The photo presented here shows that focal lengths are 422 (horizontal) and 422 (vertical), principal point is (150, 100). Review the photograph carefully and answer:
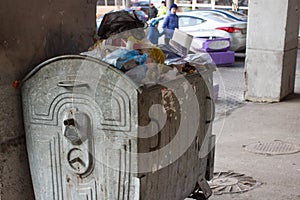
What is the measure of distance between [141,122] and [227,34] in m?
11.0

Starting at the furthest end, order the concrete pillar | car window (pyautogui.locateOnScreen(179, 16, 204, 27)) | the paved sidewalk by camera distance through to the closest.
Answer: car window (pyautogui.locateOnScreen(179, 16, 204, 27))
the concrete pillar
the paved sidewalk

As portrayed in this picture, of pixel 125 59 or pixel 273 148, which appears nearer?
pixel 125 59

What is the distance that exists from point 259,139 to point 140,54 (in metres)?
3.57

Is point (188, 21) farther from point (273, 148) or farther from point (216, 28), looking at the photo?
point (273, 148)

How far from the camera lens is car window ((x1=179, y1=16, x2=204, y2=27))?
43.9ft

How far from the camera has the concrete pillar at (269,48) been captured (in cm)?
756

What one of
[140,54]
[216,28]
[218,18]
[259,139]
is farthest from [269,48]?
[218,18]

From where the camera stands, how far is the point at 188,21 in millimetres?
13602

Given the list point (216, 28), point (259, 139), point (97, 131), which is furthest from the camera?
point (216, 28)

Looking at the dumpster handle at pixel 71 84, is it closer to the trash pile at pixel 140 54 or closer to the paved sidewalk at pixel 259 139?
the trash pile at pixel 140 54

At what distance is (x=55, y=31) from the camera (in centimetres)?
277

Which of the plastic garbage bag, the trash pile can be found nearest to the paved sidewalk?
the trash pile

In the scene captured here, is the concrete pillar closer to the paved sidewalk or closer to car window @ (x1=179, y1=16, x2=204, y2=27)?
the paved sidewalk

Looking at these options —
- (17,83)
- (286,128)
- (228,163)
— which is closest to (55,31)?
(17,83)
